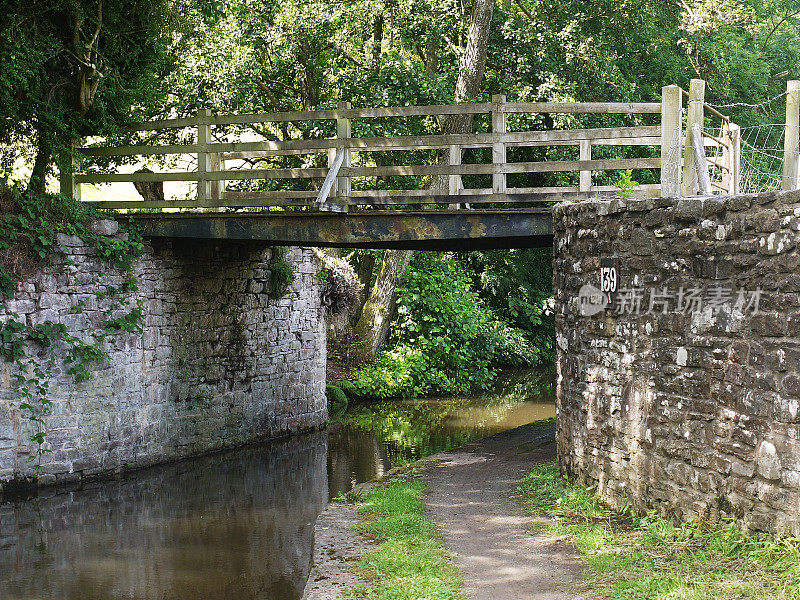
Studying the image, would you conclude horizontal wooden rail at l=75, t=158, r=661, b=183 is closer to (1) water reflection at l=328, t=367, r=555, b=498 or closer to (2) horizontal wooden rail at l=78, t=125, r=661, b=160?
(2) horizontal wooden rail at l=78, t=125, r=661, b=160

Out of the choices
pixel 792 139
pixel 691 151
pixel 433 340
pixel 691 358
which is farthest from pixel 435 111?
pixel 433 340

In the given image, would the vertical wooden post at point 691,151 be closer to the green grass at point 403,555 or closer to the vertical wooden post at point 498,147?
the vertical wooden post at point 498,147

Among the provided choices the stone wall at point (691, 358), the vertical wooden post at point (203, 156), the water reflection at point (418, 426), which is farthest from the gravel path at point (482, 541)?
the vertical wooden post at point (203, 156)

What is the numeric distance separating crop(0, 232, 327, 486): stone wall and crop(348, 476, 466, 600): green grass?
3.89 meters

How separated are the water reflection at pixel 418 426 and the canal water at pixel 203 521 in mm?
35

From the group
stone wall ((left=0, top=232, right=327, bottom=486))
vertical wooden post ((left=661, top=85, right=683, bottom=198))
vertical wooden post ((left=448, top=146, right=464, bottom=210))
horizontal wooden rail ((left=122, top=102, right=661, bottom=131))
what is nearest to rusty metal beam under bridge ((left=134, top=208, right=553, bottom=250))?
vertical wooden post ((left=448, top=146, right=464, bottom=210))

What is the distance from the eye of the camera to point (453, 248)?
12.4m

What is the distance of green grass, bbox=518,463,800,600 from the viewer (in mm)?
5359

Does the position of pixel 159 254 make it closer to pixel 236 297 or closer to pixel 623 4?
pixel 236 297

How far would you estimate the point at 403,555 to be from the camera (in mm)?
6816

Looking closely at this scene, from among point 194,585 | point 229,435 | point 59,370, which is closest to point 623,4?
point 229,435

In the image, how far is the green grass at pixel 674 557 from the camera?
536cm

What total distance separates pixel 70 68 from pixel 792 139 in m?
9.16

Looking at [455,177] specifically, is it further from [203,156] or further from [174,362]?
[174,362]
